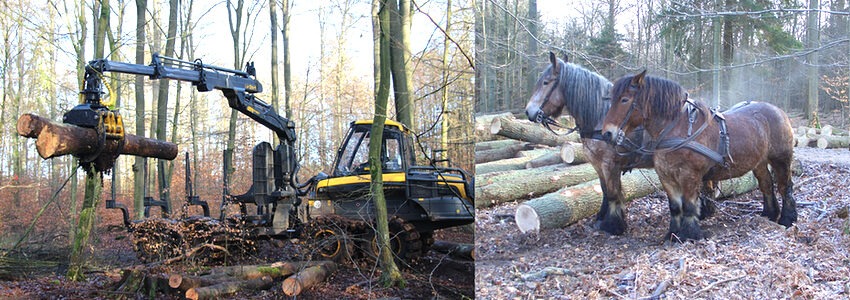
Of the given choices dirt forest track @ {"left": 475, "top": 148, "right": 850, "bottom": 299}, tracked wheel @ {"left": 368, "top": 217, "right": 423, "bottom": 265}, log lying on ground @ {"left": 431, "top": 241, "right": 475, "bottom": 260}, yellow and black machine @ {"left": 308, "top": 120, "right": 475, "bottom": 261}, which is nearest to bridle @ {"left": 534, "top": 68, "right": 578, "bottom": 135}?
dirt forest track @ {"left": 475, "top": 148, "right": 850, "bottom": 299}

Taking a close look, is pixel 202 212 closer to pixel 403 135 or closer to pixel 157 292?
pixel 157 292

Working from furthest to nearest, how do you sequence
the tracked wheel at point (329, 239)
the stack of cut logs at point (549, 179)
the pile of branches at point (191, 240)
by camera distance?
the pile of branches at point (191, 240)
the tracked wheel at point (329, 239)
the stack of cut logs at point (549, 179)

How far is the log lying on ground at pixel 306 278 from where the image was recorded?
13.4 feet

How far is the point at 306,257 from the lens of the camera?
4383mm

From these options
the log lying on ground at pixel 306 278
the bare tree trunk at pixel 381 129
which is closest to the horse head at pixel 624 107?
the bare tree trunk at pixel 381 129

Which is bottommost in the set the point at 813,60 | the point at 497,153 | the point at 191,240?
the point at 191,240

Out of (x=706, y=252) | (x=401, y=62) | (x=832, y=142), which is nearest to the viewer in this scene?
(x=832, y=142)

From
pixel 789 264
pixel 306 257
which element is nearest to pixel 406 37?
pixel 306 257

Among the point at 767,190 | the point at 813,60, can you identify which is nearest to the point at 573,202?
the point at 767,190

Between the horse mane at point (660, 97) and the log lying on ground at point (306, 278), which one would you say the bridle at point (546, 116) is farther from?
the log lying on ground at point (306, 278)

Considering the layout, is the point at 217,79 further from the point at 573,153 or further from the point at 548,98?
the point at 573,153

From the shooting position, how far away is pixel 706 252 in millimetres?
2668

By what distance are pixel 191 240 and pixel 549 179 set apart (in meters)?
3.23

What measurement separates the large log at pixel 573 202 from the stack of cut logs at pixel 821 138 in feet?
1.18
